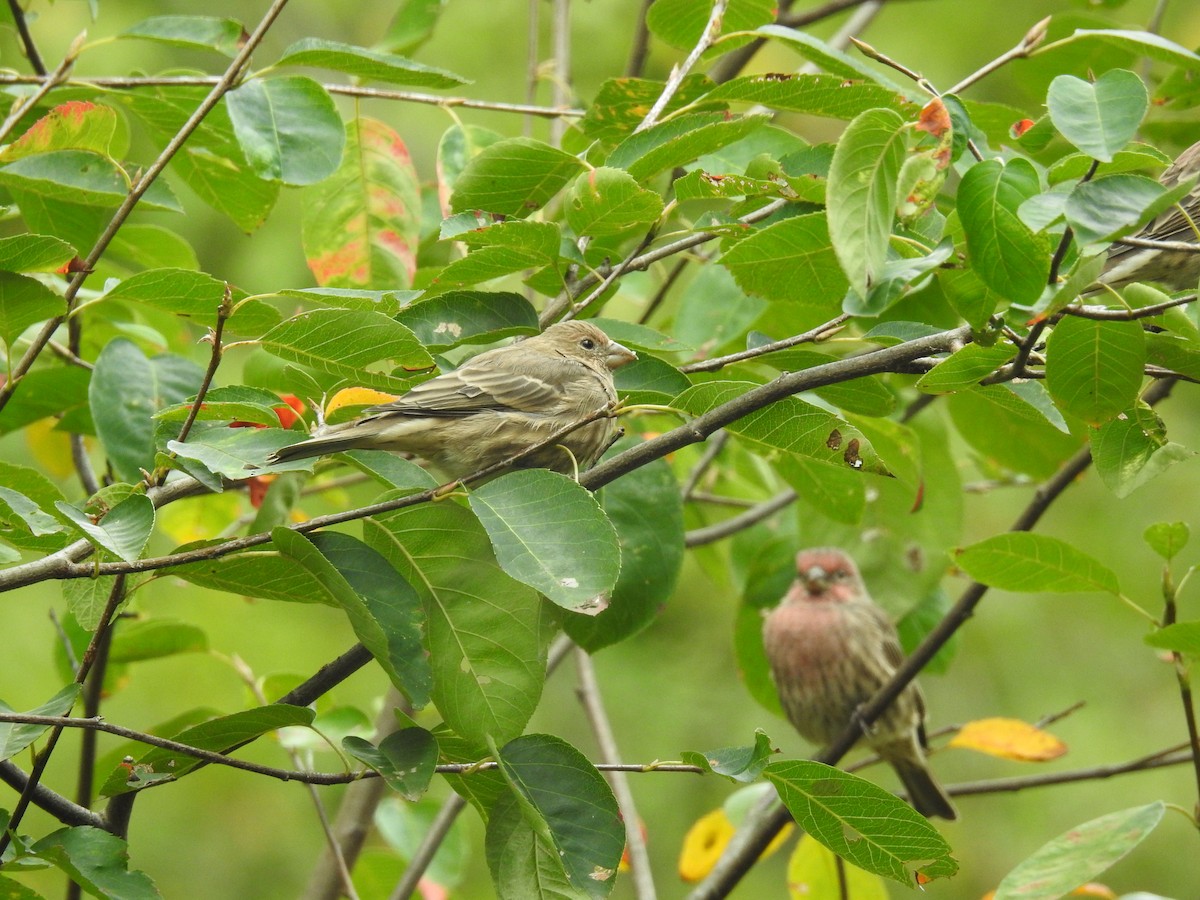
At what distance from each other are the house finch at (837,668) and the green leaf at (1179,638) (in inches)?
144

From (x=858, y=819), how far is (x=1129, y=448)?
792mm

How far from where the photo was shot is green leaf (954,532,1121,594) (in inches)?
102

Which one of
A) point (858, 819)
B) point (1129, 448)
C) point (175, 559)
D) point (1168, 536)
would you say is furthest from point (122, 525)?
point (1168, 536)

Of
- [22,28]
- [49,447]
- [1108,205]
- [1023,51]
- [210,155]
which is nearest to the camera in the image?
[1108,205]

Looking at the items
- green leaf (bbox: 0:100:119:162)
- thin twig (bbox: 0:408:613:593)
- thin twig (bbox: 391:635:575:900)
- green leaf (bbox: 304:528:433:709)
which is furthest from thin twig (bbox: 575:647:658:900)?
green leaf (bbox: 0:100:119:162)

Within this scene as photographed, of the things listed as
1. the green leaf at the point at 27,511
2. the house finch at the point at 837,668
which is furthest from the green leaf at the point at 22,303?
the house finch at the point at 837,668

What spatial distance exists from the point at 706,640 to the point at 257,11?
217 inches

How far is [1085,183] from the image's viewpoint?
5.59 ft

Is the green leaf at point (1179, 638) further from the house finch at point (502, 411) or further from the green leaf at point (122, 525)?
the green leaf at point (122, 525)

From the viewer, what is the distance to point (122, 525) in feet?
6.35

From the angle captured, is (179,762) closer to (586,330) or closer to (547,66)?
(586,330)

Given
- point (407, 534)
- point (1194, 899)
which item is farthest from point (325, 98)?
point (1194, 899)

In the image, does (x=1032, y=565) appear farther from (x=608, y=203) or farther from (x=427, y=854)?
(x=427, y=854)

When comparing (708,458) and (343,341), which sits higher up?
(343,341)
